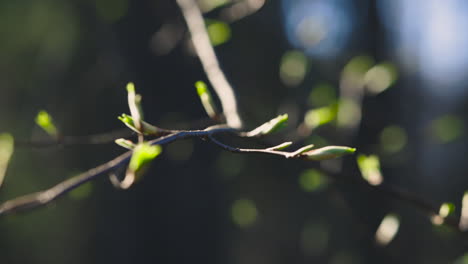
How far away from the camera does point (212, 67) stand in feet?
2.05

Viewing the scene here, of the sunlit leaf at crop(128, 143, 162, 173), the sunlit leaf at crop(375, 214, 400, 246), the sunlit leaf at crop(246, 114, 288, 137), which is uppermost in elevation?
the sunlit leaf at crop(128, 143, 162, 173)

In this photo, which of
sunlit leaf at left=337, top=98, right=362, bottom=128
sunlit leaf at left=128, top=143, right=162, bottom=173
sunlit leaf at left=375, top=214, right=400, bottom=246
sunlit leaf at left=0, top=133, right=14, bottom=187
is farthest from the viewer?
sunlit leaf at left=337, top=98, right=362, bottom=128

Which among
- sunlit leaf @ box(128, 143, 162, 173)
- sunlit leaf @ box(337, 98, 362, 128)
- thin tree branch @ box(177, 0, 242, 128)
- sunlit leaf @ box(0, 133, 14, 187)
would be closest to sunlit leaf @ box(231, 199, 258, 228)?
sunlit leaf @ box(337, 98, 362, 128)

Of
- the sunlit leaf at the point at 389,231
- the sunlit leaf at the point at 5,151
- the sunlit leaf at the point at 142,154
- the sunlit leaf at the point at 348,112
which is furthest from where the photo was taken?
the sunlit leaf at the point at 348,112

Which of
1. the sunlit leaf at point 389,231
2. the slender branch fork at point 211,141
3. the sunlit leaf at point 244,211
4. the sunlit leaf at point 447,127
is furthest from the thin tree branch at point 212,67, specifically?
the sunlit leaf at point 447,127

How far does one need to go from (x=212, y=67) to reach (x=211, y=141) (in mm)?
284

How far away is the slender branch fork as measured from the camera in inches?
11.4

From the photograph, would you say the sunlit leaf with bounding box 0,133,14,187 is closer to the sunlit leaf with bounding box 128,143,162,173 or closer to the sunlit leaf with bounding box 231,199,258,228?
the sunlit leaf with bounding box 128,143,162,173

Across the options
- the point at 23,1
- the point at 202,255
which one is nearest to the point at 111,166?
the point at 202,255

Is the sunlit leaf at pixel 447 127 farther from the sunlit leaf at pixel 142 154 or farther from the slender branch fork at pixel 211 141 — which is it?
the sunlit leaf at pixel 142 154

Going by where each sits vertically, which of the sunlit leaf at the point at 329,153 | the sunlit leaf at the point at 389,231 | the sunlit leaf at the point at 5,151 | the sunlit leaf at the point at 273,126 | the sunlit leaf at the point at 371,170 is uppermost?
the sunlit leaf at the point at 5,151

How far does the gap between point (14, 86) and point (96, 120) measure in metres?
0.65

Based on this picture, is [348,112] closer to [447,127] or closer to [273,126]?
[447,127]

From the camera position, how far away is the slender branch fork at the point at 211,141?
0.29 meters
